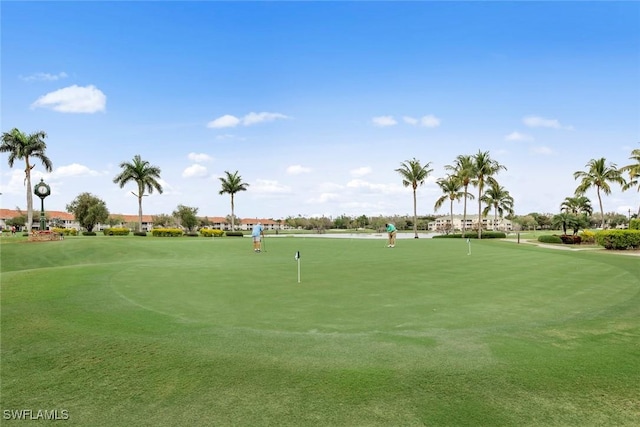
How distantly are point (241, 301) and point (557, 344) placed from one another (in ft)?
23.5

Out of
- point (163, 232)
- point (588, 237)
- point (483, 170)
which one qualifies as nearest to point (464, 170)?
point (483, 170)

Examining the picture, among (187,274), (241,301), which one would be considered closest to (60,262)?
(187,274)

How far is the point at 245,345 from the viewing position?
6.95m

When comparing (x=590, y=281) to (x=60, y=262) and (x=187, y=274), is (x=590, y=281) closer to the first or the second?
(x=187, y=274)

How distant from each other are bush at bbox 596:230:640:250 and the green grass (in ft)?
76.3

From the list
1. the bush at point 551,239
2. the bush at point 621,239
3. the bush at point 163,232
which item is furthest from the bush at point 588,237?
the bush at point 163,232

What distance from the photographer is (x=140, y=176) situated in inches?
2405

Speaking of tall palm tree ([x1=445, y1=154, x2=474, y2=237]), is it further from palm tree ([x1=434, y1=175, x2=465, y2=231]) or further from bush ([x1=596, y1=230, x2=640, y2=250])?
bush ([x1=596, y1=230, x2=640, y2=250])

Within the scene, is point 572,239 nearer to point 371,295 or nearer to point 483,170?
point 483,170

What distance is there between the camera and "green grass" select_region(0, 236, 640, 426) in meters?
4.80

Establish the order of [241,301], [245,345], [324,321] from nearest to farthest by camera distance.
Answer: [245,345] → [324,321] → [241,301]

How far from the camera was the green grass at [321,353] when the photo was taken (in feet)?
15.8

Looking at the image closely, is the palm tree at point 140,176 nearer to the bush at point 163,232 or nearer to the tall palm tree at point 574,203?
the bush at point 163,232

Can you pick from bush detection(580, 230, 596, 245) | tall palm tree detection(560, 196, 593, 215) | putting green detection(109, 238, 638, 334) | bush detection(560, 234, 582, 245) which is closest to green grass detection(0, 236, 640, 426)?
putting green detection(109, 238, 638, 334)
